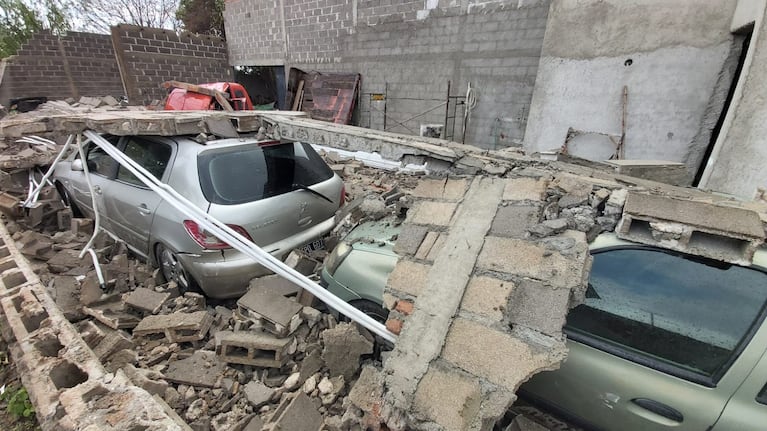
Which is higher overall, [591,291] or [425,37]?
[425,37]

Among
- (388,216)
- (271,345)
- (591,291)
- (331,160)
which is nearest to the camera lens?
(591,291)

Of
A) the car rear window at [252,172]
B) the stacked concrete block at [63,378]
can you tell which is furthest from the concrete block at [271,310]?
the stacked concrete block at [63,378]

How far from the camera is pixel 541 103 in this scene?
6969 millimetres

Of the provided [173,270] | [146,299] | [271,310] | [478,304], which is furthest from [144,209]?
[478,304]

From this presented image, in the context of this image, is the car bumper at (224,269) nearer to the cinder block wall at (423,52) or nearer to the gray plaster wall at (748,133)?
the gray plaster wall at (748,133)

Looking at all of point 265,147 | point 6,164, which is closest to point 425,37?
point 265,147

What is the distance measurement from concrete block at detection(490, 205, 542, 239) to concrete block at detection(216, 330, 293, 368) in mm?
1825

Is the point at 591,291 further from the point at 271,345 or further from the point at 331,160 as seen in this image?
the point at 331,160

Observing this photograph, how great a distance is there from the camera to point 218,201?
3125mm

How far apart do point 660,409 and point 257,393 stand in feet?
8.04

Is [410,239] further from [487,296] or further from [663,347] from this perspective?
[663,347]

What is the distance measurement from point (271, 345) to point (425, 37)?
9.03 metres

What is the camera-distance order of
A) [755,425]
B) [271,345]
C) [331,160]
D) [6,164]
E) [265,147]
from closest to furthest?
[755,425], [271,345], [265,147], [6,164], [331,160]

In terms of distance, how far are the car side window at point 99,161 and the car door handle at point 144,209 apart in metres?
0.86
